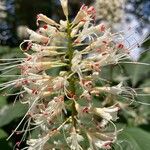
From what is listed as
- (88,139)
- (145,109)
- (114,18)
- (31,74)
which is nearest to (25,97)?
(31,74)

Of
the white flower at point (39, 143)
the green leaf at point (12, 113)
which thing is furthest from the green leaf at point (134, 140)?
the green leaf at point (12, 113)

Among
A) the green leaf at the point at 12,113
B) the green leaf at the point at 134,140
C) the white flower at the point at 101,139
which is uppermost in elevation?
the white flower at the point at 101,139

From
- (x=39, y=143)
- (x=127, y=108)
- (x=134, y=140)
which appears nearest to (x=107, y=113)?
(x=39, y=143)

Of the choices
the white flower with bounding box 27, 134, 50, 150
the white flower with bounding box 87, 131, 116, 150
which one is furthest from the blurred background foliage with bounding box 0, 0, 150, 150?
the white flower with bounding box 27, 134, 50, 150

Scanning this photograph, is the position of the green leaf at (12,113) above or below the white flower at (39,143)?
below

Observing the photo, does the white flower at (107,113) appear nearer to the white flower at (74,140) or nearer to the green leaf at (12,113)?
the white flower at (74,140)

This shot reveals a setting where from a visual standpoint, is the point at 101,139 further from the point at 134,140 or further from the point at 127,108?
the point at 127,108

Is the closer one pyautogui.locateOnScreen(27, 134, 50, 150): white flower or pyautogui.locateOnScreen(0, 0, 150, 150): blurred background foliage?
pyautogui.locateOnScreen(27, 134, 50, 150): white flower

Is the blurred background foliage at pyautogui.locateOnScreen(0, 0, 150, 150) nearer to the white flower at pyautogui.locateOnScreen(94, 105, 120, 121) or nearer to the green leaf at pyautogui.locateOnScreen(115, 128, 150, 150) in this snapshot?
the green leaf at pyautogui.locateOnScreen(115, 128, 150, 150)
